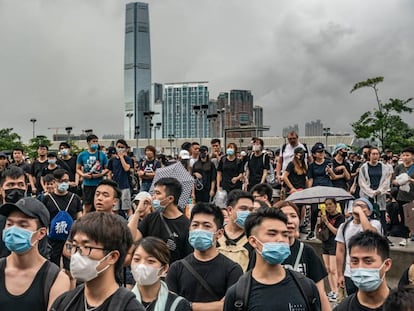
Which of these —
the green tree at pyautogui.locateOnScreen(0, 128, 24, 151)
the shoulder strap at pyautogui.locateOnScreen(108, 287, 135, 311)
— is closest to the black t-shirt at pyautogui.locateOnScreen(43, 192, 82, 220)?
the shoulder strap at pyautogui.locateOnScreen(108, 287, 135, 311)

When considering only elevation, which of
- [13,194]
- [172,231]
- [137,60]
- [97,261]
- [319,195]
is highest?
[137,60]

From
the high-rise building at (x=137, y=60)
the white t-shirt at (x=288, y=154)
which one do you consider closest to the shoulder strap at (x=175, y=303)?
the white t-shirt at (x=288, y=154)

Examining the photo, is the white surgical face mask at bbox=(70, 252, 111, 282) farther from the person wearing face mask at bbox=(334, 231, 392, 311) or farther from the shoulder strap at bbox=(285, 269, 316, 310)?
the person wearing face mask at bbox=(334, 231, 392, 311)

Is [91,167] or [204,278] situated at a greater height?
[91,167]

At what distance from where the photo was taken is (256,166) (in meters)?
11.2

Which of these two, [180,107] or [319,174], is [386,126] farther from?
[180,107]

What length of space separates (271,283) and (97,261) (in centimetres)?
129

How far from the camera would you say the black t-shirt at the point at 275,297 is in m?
3.41

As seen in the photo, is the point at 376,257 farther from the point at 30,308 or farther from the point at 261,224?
the point at 30,308

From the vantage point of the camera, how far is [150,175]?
1134cm

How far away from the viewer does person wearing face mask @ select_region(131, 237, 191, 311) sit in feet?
12.1

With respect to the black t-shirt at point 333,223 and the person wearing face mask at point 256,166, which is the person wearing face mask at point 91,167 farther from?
the black t-shirt at point 333,223

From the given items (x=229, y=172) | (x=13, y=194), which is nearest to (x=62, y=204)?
(x=13, y=194)

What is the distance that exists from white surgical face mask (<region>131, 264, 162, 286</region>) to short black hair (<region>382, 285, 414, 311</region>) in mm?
1668
